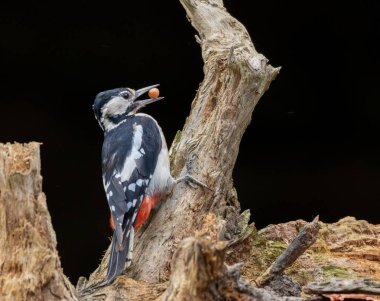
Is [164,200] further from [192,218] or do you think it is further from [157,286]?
[157,286]

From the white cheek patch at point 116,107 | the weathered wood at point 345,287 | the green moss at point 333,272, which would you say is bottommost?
the green moss at point 333,272

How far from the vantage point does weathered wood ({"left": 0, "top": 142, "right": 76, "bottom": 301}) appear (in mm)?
2242

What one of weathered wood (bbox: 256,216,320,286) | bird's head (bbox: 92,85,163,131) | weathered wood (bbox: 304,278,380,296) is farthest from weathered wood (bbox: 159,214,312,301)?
bird's head (bbox: 92,85,163,131)

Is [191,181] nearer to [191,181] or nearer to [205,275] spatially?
[191,181]

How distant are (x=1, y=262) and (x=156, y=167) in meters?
1.01

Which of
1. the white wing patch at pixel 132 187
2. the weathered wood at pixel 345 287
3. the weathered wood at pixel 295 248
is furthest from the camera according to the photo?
the white wing patch at pixel 132 187

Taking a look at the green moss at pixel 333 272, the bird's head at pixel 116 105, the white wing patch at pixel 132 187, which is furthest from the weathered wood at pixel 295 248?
the bird's head at pixel 116 105

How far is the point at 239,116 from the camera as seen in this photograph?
322cm

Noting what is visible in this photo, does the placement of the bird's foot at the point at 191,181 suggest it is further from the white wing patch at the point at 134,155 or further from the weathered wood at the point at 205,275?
the weathered wood at the point at 205,275

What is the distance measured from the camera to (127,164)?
3168 millimetres

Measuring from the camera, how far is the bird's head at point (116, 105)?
3.43m

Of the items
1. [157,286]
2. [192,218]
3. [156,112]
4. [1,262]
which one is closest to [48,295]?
[1,262]

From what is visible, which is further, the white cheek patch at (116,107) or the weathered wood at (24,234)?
the white cheek patch at (116,107)

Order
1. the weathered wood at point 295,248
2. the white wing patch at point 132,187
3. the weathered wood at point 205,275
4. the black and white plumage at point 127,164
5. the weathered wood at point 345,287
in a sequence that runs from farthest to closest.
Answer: the white wing patch at point 132,187, the black and white plumage at point 127,164, the weathered wood at point 295,248, the weathered wood at point 345,287, the weathered wood at point 205,275
